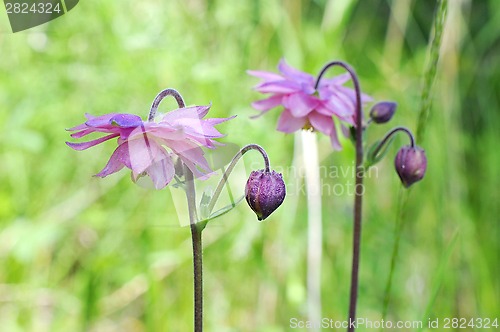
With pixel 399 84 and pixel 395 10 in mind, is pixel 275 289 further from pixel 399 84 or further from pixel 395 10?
pixel 395 10

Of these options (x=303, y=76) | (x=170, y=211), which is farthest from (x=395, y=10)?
(x=303, y=76)

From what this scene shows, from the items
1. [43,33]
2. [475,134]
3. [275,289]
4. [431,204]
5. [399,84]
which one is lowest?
[275,289]

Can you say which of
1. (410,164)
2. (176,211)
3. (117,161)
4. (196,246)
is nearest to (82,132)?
(117,161)

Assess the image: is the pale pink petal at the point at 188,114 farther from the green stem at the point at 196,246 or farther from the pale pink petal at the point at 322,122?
the pale pink petal at the point at 322,122

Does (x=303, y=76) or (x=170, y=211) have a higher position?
(x=303, y=76)

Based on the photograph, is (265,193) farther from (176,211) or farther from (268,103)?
(176,211)

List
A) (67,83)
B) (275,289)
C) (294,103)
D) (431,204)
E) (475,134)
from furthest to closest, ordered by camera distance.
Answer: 1. (475,134)
2. (431,204)
3. (67,83)
4. (275,289)
5. (294,103)

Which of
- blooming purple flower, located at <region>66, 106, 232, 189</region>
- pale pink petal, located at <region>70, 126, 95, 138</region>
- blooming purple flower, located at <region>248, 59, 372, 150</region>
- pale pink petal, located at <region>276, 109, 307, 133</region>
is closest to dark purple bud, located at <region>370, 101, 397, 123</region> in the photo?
blooming purple flower, located at <region>248, 59, 372, 150</region>
